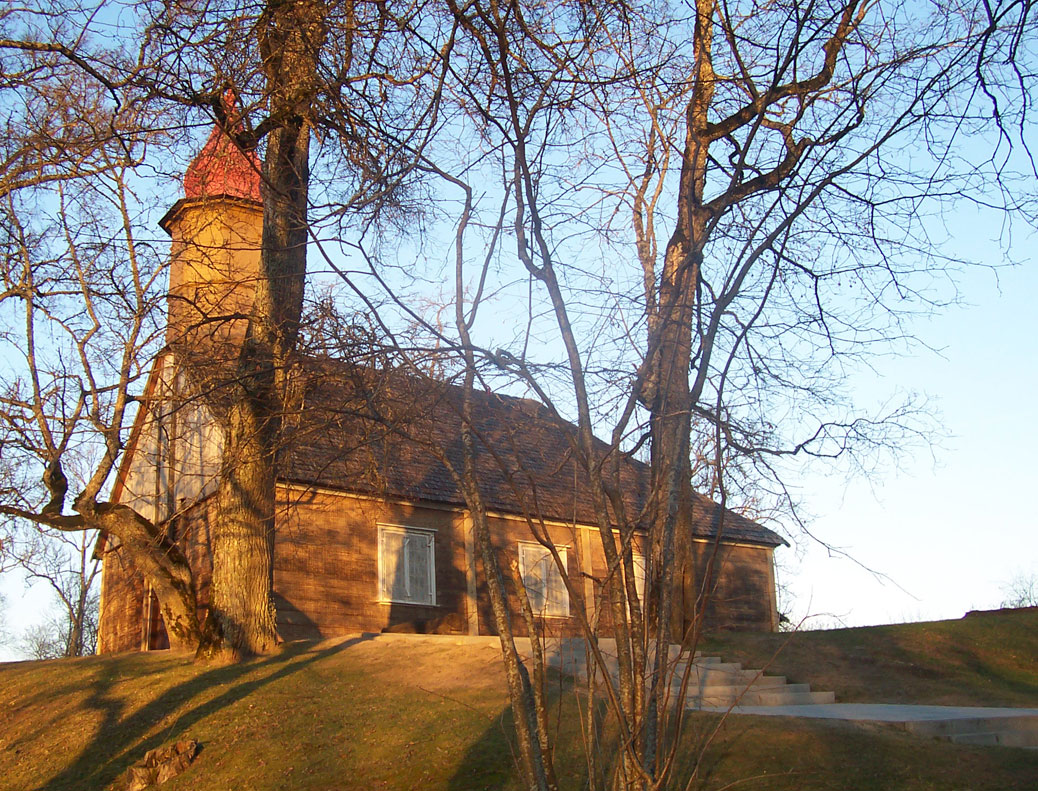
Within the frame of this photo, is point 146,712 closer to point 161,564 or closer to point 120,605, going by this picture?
point 161,564

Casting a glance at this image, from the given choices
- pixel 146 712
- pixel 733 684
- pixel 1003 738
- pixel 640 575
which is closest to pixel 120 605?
pixel 640 575

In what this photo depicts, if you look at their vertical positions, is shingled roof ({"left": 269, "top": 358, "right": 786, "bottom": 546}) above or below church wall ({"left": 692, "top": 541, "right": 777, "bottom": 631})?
above

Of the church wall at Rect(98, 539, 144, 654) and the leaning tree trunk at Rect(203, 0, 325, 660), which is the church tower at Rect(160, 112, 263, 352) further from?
the church wall at Rect(98, 539, 144, 654)

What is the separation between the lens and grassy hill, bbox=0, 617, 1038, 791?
25.8 feet

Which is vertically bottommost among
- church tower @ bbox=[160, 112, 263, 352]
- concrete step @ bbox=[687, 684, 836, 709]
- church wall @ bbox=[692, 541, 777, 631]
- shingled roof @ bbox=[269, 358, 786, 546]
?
concrete step @ bbox=[687, 684, 836, 709]

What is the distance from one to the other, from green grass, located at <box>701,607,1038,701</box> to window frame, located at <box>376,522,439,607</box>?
5936mm

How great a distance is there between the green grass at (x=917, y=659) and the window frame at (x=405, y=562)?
594cm

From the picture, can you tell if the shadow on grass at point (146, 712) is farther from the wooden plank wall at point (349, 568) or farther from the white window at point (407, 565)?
the white window at point (407, 565)

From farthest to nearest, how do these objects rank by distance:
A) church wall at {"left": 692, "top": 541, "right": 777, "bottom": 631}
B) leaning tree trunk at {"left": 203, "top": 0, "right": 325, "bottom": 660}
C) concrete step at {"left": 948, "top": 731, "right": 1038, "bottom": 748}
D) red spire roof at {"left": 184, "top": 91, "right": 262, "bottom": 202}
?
church wall at {"left": 692, "top": 541, "right": 777, "bottom": 631} → leaning tree trunk at {"left": 203, "top": 0, "right": 325, "bottom": 660} → red spire roof at {"left": 184, "top": 91, "right": 262, "bottom": 202} → concrete step at {"left": 948, "top": 731, "right": 1038, "bottom": 748}

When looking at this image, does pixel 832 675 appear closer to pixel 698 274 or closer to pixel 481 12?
pixel 698 274

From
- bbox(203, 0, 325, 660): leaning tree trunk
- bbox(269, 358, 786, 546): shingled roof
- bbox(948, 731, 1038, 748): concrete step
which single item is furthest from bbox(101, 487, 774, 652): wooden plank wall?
bbox(948, 731, 1038, 748): concrete step

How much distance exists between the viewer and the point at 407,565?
19.6 metres

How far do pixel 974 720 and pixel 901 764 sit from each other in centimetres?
170

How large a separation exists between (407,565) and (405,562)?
7 centimetres
